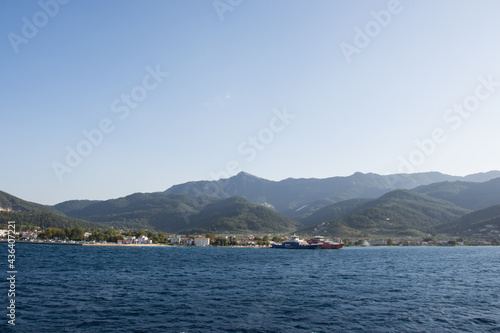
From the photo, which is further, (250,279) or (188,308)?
(250,279)

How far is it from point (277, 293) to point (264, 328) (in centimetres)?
1637

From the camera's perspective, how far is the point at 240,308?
36.3 meters

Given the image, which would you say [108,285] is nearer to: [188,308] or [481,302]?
[188,308]

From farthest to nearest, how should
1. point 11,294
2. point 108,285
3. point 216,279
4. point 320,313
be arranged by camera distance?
point 216,279
point 108,285
point 11,294
point 320,313

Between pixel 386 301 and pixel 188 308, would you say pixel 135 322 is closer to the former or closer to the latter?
pixel 188 308

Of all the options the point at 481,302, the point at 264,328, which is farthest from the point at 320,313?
the point at 481,302

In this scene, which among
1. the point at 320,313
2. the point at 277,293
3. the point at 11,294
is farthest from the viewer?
the point at 277,293

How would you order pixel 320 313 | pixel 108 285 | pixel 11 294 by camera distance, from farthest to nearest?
pixel 108 285
pixel 11 294
pixel 320 313

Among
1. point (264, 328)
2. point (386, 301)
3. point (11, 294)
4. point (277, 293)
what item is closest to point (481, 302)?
point (386, 301)

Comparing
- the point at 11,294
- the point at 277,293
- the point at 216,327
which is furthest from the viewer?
the point at 277,293

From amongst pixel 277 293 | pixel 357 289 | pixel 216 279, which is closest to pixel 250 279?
pixel 216 279

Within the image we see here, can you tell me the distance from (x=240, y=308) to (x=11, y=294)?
2609cm

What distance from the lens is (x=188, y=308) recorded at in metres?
36.0

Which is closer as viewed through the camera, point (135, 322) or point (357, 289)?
point (135, 322)
